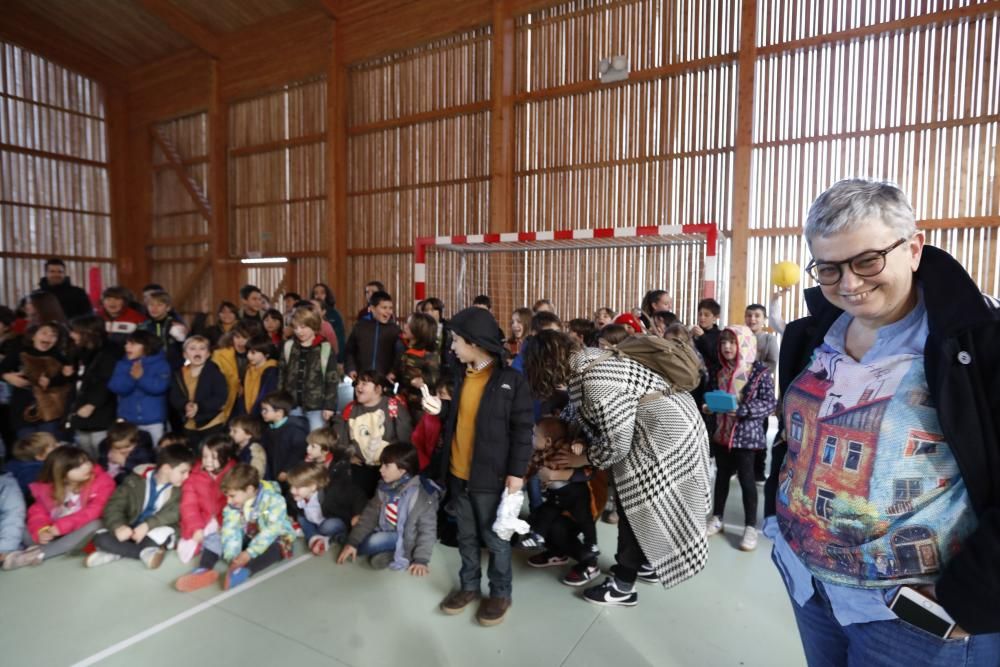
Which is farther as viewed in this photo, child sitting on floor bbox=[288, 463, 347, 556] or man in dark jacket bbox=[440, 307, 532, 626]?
child sitting on floor bbox=[288, 463, 347, 556]

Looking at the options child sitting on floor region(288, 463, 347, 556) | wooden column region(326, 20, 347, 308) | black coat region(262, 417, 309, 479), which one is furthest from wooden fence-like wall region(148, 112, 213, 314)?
child sitting on floor region(288, 463, 347, 556)

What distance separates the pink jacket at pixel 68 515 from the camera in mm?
3334

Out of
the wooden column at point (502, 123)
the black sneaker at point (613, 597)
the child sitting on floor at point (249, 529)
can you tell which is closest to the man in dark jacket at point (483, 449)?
the black sneaker at point (613, 597)

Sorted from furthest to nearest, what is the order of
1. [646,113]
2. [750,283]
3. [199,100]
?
[199,100] < [646,113] < [750,283]

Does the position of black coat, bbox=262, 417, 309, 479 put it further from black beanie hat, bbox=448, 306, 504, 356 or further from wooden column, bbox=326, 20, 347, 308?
wooden column, bbox=326, 20, 347, 308

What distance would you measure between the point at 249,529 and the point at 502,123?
745 centimetres

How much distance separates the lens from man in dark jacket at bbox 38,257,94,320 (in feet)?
20.4

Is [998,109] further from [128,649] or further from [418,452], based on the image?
[128,649]

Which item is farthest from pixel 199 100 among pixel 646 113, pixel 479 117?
pixel 646 113

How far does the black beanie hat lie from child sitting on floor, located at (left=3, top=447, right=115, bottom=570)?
266 centimetres

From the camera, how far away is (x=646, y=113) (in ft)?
26.4

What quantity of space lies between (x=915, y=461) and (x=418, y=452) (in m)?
2.85

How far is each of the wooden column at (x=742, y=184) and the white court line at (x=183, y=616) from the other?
616 cm

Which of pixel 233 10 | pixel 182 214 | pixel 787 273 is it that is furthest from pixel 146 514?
pixel 182 214
